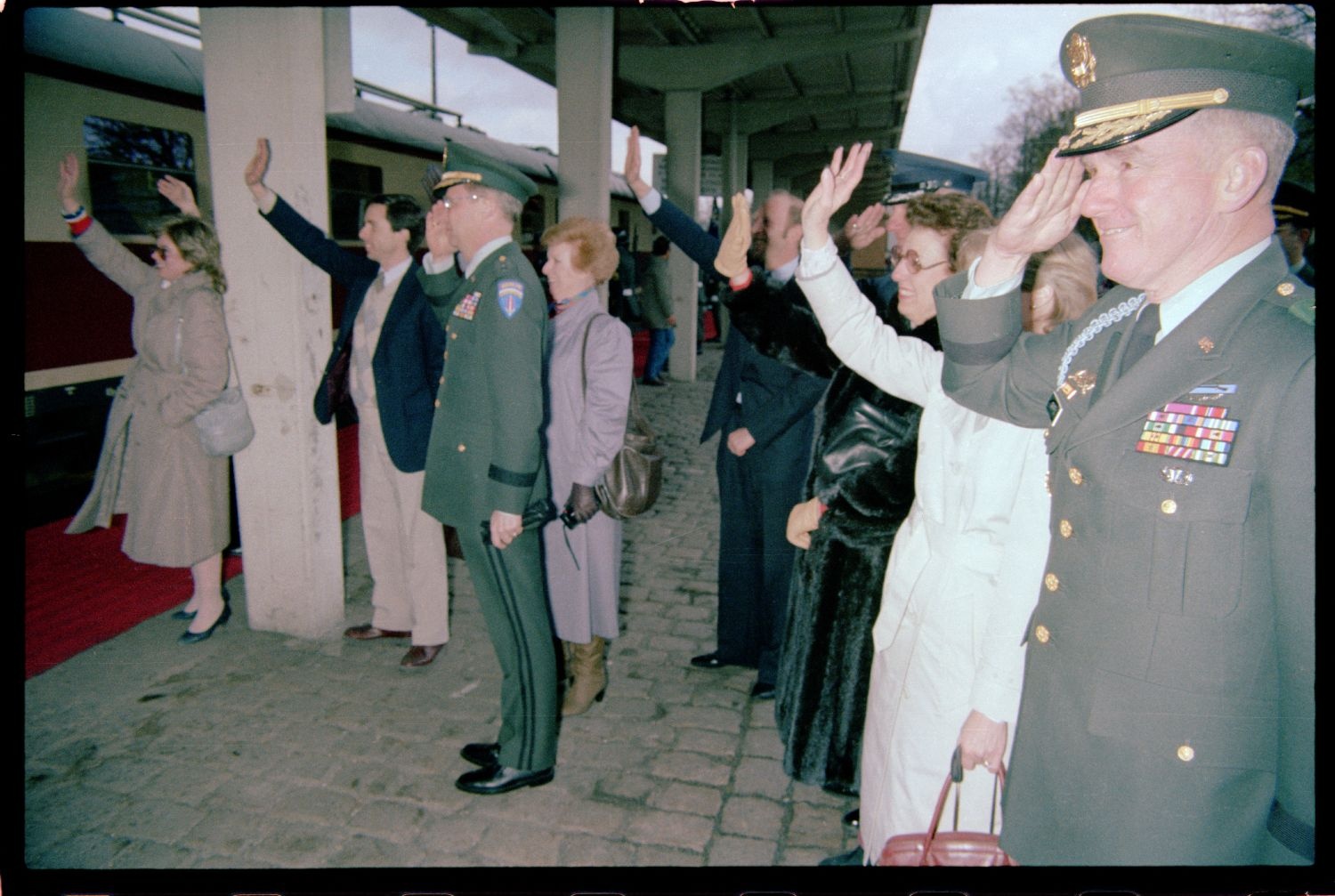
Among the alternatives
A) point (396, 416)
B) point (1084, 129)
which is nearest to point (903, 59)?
point (396, 416)

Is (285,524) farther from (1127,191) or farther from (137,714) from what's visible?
(1127,191)

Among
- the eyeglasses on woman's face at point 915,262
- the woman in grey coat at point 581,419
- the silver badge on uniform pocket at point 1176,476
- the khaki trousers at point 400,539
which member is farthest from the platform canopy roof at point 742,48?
the silver badge on uniform pocket at point 1176,476

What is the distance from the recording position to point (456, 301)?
287 cm

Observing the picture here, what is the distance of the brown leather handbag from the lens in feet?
5.78

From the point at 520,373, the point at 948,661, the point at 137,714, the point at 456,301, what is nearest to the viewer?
the point at 948,661

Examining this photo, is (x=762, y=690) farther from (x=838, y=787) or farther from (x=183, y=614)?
A: (x=183, y=614)

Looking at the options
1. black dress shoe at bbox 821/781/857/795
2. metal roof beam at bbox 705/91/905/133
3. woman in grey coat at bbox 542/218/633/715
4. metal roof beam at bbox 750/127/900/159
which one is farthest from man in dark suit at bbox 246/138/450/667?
metal roof beam at bbox 750/127/900/159

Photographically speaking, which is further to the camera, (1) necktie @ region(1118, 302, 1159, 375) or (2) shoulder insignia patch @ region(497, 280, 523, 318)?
(2) shoulder insignia patch @ region(497, 280, 523, 318)

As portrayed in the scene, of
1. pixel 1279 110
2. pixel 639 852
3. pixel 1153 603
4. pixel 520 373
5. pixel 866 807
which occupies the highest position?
pixel 1279 110

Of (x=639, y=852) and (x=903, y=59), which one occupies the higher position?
(x=903, y=59)

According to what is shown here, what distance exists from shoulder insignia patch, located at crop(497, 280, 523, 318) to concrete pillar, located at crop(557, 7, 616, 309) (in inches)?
273

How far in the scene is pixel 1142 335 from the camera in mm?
1451

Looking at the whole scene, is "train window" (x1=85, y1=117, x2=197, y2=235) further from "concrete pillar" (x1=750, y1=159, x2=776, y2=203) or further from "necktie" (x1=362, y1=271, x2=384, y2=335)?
"concrete pillar" (x1=750, y1=159, x2=776, y2=203)

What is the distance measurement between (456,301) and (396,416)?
3.37 ft
